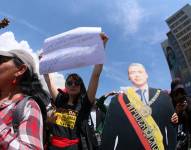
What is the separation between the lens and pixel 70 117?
161 inches

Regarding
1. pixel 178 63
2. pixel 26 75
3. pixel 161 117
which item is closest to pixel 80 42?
pixel 161 117

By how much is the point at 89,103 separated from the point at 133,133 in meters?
0.64

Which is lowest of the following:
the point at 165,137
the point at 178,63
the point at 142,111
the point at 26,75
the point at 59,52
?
the point at 165,137

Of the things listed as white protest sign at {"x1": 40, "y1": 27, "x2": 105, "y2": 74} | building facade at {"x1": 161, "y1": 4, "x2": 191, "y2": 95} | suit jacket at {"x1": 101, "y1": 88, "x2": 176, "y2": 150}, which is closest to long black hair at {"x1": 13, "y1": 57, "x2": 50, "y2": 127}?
white protest sign at {"x1": 40, "y1": 27, "x2": 105, "y2": 74}

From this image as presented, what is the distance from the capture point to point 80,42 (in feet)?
11.8

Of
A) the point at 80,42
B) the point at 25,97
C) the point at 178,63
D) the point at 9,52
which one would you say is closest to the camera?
the point at 25,97

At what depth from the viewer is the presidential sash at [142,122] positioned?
358 cm

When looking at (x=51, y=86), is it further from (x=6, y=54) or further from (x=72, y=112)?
(x=6, y=54)

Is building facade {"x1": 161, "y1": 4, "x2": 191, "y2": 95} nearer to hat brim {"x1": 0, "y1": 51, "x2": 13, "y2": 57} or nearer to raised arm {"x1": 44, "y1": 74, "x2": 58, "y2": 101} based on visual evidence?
raised arm {"x1": 44, "y1": 74, "x2": 58, "y2": 101}

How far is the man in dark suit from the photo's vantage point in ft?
11.9

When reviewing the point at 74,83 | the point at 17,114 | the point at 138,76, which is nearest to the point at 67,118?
the point at 74,83

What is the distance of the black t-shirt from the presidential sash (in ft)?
1.43

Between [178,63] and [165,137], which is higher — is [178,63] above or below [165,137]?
above

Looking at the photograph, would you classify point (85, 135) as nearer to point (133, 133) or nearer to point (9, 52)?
point (133, 133)
